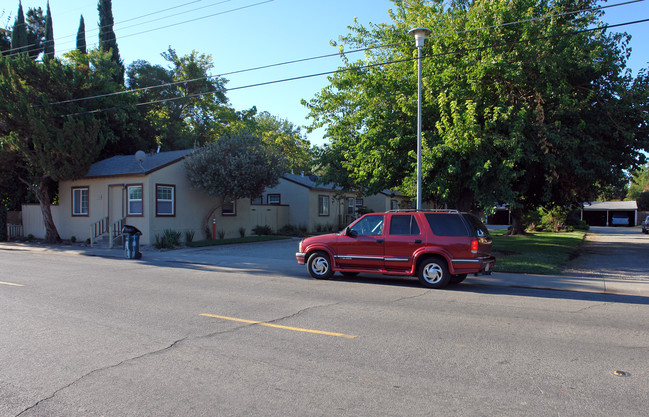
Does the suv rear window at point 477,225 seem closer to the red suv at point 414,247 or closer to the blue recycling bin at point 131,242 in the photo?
the red suv at point 414,247

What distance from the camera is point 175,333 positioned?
6387 millimetres

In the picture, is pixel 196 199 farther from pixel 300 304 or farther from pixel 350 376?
pixel 350 376

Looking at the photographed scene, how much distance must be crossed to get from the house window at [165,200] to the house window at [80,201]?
4.85 m

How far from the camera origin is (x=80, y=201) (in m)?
24.0

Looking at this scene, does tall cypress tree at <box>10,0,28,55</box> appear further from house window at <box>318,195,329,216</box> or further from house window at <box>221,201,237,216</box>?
house window at <box>318,195,329,216</box>

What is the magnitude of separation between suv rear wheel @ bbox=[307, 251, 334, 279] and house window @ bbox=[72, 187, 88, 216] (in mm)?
16477

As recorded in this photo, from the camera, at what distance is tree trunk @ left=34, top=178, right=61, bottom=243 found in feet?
76.8

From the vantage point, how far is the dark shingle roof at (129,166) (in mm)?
21328

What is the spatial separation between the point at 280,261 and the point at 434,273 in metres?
6.90

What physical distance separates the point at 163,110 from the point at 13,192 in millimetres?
18762

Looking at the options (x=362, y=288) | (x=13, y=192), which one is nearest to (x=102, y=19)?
(x=13, y=192)

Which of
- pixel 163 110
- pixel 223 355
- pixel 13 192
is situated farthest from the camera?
pixel 163 110

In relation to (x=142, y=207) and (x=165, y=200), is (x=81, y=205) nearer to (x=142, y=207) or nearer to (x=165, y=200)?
(x=142, y=207)

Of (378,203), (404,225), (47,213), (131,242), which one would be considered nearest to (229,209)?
(47,213)
